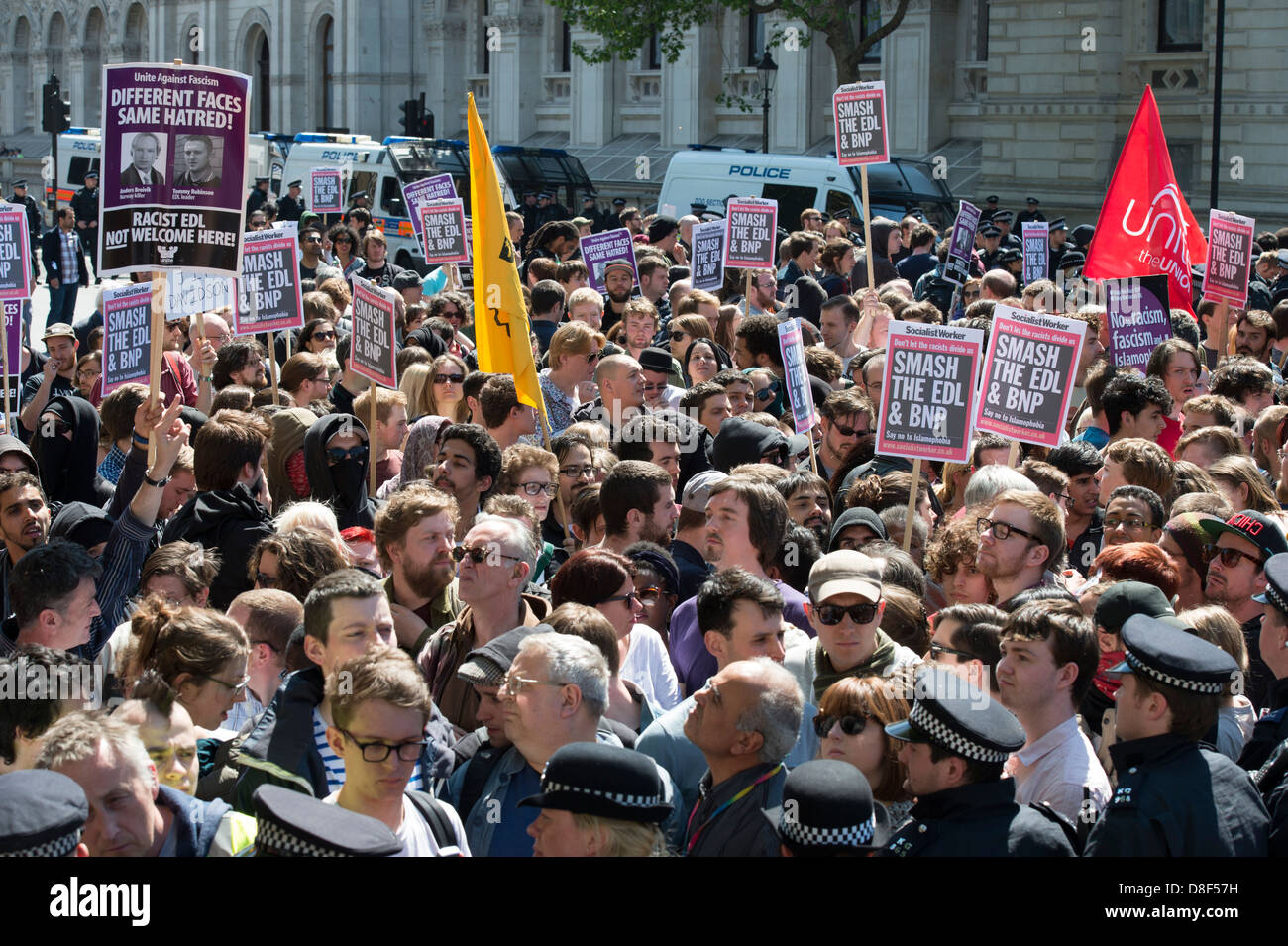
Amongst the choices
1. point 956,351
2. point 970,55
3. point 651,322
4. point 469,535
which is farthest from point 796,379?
point 970,55

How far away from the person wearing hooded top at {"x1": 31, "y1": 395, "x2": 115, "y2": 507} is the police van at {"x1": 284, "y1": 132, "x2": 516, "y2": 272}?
1732 cm

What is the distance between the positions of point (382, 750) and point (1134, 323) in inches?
304

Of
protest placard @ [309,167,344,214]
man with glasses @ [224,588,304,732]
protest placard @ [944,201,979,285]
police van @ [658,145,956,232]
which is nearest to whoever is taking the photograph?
man with glasses @ [224,588,304,732]

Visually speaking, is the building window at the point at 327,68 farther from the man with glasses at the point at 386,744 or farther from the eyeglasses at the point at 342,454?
the man with glasses at the point at 386,744

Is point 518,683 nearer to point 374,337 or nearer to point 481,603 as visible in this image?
point 481,603

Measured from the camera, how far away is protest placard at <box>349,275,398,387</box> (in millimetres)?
8016

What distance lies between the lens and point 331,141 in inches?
1171

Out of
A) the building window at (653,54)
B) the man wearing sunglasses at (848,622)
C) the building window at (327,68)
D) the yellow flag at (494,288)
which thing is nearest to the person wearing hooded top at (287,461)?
the yellow flag at (494,288)

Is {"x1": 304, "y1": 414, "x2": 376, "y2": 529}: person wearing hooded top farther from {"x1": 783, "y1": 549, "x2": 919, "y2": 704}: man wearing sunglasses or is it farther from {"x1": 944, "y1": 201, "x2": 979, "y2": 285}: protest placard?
{"x1": 944, "y1": 201, "x2": 979, "y2": 285}: protest placard

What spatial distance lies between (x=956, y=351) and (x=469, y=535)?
2.82m

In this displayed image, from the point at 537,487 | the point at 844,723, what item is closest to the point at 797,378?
the point at 537,487

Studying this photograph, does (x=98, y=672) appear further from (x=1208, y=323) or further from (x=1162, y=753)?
(x=1208, y=323)

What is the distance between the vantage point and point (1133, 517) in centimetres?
603

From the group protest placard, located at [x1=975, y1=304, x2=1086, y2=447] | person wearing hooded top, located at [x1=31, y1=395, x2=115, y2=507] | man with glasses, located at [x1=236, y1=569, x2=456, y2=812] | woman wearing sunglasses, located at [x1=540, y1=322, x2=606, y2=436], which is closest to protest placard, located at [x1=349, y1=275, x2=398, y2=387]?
woman wearing sunglasses, located at [x1=540, y1=322, x2=606, y2=436]
